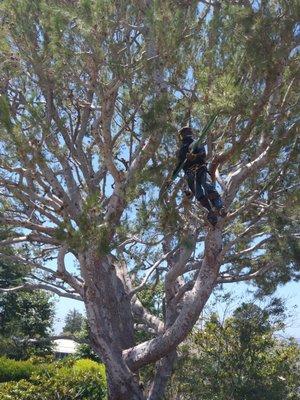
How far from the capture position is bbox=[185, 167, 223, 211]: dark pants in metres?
5.83

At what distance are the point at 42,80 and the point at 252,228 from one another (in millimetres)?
3010

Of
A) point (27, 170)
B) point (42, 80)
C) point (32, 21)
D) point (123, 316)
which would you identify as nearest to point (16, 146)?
point (27, 170)

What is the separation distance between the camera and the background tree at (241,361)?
7.71 metres

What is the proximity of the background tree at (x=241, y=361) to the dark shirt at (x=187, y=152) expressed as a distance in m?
2.95

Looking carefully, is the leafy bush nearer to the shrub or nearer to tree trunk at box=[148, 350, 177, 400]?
the shrub

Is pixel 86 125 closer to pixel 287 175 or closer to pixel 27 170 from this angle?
pixel 27 170

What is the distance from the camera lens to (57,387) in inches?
314

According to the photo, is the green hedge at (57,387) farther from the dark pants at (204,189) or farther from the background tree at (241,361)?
the dark pants at (204,189)

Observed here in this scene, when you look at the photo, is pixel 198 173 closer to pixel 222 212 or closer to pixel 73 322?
pixel 222 212

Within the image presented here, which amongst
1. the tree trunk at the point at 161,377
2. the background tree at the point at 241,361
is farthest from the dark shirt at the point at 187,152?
the background tree at the point at 241,361

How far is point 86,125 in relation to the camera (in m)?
7.83

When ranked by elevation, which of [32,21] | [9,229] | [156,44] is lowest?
[9,229]

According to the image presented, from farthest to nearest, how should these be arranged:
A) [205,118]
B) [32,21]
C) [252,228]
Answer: [252,228] → [32,21] → [205,118]

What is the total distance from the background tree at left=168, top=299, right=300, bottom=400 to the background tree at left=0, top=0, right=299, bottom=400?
698 mm
